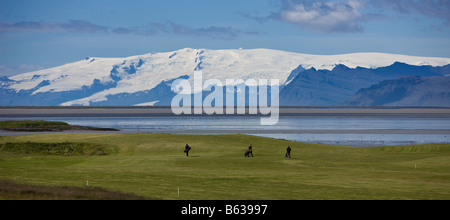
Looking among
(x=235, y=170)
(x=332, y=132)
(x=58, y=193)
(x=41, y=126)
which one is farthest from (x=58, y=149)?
(x=332, y=132)

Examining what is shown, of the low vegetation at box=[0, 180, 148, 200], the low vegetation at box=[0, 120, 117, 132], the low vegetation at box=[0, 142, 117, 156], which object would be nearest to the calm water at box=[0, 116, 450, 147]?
the low vegetation at box=[0, 120, 117, 132]

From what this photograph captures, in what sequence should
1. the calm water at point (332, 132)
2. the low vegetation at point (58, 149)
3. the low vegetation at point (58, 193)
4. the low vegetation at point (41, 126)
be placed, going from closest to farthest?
the low vegetation at point (58, 193) < the low vegetation at point (58, 149) < the calm water at point (332, 132) < the low vegetation at point (41, 126)

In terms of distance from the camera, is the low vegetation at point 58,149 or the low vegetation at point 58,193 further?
the low vegetation at point 58,149

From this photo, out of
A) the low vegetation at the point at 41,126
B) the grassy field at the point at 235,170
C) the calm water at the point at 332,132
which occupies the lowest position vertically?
the grassy field at the point at 235,170

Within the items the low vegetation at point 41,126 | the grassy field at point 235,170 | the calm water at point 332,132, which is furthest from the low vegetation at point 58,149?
the low vegetation at point 41,126

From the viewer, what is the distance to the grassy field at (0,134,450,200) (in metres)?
32.1

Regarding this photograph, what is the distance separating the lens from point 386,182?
36750 millimetres

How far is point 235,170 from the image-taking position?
1802 inches

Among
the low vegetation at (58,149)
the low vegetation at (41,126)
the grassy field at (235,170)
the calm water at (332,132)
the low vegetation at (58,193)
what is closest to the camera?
the low vegetation at (58,193)

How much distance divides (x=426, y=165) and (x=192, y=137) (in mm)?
35486

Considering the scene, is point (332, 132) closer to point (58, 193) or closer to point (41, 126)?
point (41, 126)

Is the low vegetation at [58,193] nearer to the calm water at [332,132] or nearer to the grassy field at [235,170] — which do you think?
the grassy field at [235,170]

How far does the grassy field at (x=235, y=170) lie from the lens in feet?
105
